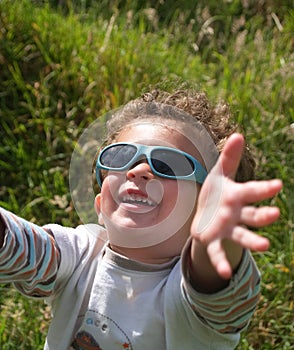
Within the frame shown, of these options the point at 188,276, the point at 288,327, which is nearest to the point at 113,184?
the point at 188,276

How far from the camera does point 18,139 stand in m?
3.71

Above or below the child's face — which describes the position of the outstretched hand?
above

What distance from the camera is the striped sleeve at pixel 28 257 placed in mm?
1794

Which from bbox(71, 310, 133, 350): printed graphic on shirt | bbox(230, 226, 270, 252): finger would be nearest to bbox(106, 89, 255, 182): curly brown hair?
bbox(71, 310, 133, 350): printed graphic on shirt

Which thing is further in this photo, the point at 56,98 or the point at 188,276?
the point at 56,98

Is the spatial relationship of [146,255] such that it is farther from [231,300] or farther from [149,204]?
[231,300]

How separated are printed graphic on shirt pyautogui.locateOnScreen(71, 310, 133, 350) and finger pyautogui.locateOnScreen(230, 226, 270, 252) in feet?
2.02

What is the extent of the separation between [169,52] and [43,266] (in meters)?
2.38

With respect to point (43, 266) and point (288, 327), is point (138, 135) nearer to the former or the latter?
point (43, 266)

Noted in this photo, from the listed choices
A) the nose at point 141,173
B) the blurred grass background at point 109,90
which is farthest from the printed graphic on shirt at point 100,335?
the blurred grass background at point 109,90

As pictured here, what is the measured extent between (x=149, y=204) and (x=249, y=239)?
1.84 ft

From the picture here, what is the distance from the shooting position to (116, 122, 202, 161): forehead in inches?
75.2

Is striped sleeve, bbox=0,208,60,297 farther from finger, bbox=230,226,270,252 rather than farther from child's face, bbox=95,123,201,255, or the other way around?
finger, bbox=230,226,270,252

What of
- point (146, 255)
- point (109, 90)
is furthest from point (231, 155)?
point (109, 90)
